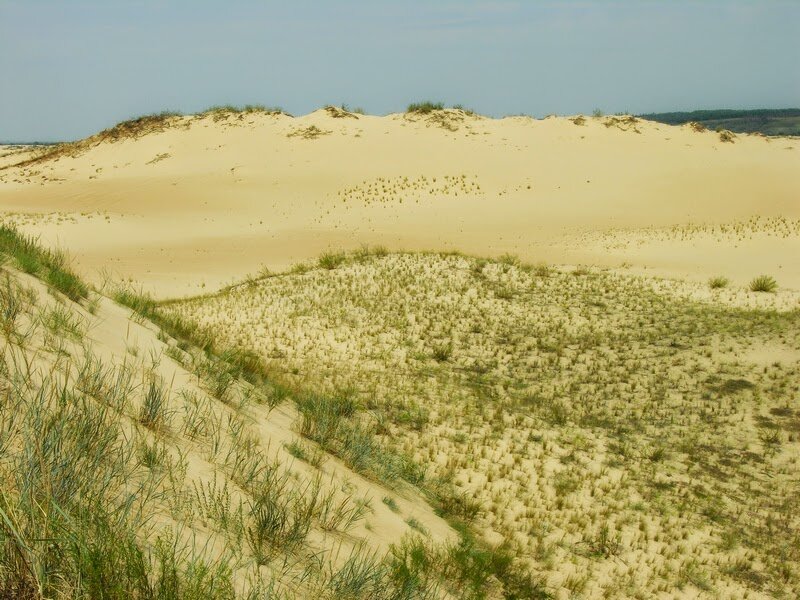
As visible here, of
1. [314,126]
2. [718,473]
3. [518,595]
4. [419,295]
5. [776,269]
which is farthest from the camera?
[314,126]

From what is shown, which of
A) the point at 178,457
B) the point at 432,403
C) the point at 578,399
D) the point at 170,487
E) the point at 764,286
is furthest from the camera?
the point at 764,286

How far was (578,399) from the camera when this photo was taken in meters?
9.77

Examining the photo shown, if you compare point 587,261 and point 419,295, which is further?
point 587,261

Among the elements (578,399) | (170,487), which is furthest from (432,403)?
(170,487)

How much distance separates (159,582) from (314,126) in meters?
42.9

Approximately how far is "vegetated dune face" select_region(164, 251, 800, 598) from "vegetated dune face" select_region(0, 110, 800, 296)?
708 cm

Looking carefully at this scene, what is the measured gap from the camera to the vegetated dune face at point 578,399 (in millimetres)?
5918

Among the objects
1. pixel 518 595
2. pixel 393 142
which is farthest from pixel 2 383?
pixel 393 142

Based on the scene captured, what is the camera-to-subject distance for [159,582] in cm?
248

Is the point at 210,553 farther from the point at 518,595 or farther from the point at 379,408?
the point at 379,408

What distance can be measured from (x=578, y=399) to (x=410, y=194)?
25287 millimetres

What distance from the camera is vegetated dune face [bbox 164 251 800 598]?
592cm

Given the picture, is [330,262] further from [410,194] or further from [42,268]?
[410,194]

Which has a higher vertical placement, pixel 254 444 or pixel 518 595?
pixel 254 444
